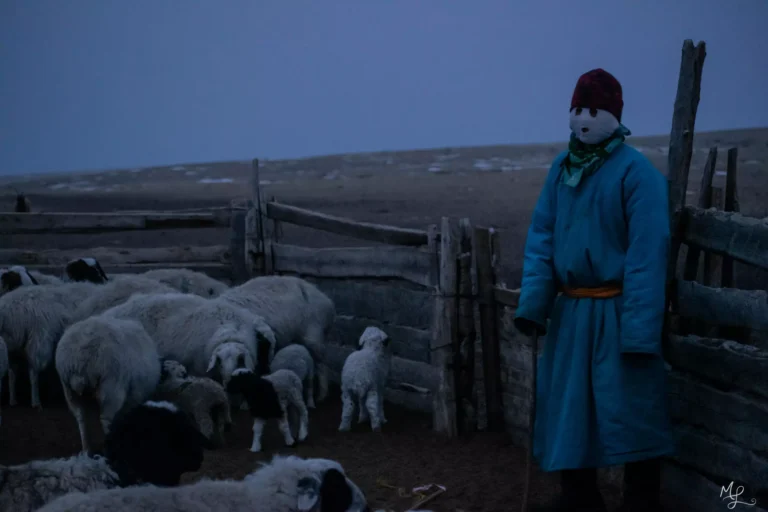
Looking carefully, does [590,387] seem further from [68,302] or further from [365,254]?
[68,302]

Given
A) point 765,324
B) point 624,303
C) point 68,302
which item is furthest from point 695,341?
point 68,302

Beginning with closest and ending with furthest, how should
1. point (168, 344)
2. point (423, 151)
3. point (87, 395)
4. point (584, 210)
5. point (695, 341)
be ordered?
point (584, 210)
point (695, 341)
point (87, 395)
point (168, 344)
point (423, 151)

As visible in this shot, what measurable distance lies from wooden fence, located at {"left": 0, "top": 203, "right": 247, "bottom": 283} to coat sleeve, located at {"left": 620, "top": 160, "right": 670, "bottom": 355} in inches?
274

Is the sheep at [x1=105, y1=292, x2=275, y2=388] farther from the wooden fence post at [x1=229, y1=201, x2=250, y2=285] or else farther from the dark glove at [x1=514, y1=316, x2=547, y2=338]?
the dark glove at [x1=514, y1=316, x2=547, y2=338]

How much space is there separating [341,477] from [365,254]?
446 centimetres

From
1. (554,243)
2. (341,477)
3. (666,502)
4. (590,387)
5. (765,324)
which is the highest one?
(554,243)

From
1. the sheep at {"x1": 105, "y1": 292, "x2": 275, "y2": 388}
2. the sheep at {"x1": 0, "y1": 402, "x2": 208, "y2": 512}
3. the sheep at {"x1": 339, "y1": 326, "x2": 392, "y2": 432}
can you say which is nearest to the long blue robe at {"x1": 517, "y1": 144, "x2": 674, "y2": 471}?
the sheep at {"x1": 0, "y1": 402, "x2": 208, "y2": 512}

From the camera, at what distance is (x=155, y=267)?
35.4 ft

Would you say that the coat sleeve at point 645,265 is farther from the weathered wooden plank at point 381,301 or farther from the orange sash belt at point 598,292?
the weathered wooden plank at point 381,301

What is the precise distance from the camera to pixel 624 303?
13.1 feet

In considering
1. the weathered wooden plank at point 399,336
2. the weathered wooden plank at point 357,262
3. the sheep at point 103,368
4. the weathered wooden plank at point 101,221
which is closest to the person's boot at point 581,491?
the weathered wooden plank at point 357,262


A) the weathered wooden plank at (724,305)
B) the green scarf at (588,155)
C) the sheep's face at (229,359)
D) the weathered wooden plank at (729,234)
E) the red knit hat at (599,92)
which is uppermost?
the red knit hat at (599,92)

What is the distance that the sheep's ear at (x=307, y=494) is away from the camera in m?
3.65

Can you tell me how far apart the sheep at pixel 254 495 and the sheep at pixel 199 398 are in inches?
107
